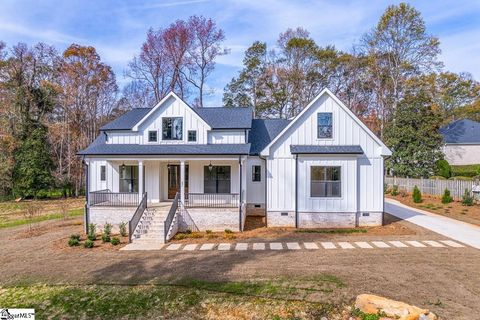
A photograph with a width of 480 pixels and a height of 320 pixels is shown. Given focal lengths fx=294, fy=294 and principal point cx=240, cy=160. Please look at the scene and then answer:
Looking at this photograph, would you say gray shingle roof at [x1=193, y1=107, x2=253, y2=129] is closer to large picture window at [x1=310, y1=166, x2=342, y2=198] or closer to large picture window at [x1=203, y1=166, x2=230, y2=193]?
large picture window at [x1=203, y1=166, x2=230, y2=193]

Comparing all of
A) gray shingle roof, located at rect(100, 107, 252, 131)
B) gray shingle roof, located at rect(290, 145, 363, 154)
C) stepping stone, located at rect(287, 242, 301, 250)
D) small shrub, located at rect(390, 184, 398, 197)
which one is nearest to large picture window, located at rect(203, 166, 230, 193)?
gray shingle roof, located at rect(100, 107, 252, 131)

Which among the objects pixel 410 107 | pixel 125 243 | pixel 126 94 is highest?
pixel 126 94

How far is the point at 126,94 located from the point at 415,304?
1530 inches

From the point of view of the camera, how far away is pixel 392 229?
1409 centimetres

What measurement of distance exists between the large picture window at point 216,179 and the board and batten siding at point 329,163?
2929mm

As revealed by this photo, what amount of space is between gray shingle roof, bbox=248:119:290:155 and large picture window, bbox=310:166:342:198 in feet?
13.1

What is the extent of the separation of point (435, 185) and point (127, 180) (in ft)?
76.1

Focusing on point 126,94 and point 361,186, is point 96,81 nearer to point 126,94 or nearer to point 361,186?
point 126,94

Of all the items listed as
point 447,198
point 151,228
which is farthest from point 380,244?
point 447,198

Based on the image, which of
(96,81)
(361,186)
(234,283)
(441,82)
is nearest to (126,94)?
(96,81)

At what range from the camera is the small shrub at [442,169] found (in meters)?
27.7

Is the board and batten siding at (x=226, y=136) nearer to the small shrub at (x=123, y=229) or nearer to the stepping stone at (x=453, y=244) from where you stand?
the small shrub at (x=123, y=229)

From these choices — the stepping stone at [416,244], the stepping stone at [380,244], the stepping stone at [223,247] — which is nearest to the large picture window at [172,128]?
the stepping stone at [223,247]

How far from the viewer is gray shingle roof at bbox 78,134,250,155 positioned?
14.9 meters
